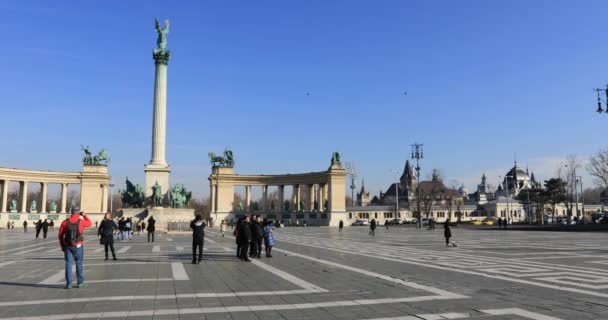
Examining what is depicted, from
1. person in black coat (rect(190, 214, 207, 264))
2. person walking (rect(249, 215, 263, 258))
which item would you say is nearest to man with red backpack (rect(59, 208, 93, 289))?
person in black coat (rect(190, 214, 207, 264))

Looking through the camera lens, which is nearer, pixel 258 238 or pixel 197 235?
pixel 197 235

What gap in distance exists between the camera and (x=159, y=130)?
61.4 m

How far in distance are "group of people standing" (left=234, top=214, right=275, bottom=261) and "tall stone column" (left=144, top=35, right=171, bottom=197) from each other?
142 ft

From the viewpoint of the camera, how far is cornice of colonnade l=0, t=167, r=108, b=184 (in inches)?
3214

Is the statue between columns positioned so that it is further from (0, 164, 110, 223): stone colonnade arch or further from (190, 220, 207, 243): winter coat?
(190, 220, 207, 243): winter coat

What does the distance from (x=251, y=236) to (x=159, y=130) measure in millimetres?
45732

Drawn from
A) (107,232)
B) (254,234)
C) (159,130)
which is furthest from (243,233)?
(159,130)

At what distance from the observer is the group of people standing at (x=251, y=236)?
18219 mm

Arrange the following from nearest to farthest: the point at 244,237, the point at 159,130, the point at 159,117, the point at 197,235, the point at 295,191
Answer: the point at 197,235 → the point at 244,237 → the point at 159,130 → the point at 159,117 → the point at 295,191

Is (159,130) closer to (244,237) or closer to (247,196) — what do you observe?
(247,196)

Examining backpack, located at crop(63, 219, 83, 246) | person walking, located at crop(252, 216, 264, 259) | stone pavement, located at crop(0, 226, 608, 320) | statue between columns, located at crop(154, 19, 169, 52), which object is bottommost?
stone pavement, located at crop(0, 226, 608, 320)

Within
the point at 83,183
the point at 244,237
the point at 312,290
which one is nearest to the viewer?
the point at 312,290

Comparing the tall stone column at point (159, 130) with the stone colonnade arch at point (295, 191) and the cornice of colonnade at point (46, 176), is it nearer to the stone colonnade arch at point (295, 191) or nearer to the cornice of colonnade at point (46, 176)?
the stone colonnade arch at point (295, 191)

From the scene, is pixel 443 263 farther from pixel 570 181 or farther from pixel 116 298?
pixel 570 181
